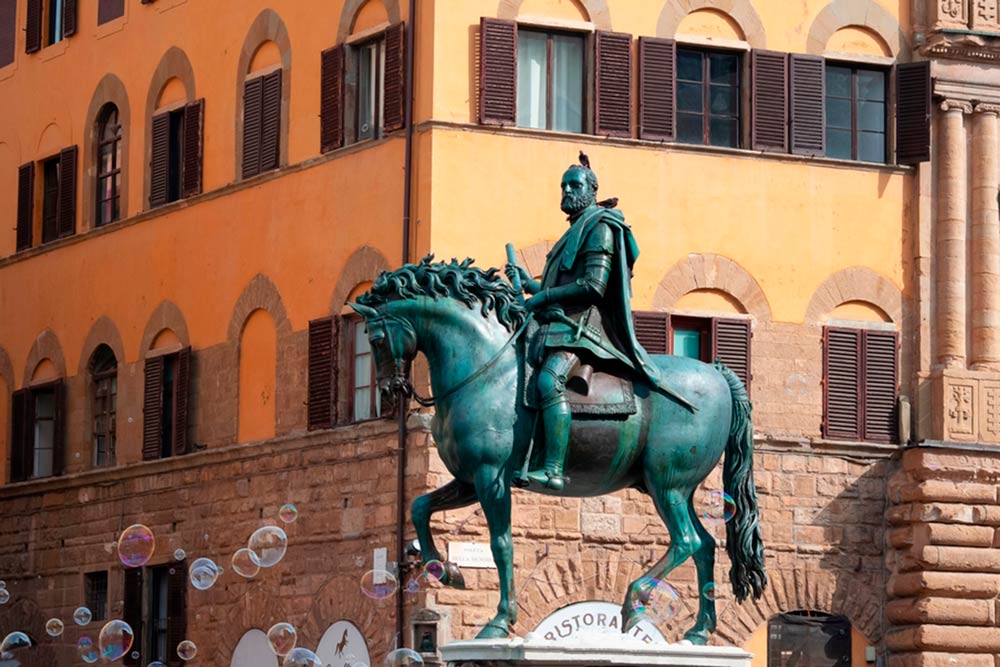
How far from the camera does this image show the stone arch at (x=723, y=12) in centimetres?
3697

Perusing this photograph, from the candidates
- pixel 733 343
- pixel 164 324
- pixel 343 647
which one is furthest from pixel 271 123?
pixel 343 647

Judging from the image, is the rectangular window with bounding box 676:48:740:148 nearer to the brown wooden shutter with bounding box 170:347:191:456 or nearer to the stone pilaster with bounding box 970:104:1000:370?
the stone pilaster with bounding box 970:104:1000:370

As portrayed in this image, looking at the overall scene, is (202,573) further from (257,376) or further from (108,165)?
(108,165)

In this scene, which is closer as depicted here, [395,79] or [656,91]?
[395,79]

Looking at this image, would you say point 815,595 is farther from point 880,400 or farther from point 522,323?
point 522,323

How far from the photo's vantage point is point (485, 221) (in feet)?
117

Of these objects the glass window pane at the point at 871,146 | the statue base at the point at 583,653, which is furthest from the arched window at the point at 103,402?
the statue base at the point at 583,653

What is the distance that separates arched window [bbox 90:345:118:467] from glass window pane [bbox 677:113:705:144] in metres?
9.89

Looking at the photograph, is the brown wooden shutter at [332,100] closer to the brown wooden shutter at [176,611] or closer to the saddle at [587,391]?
the brown wooden shutter at [176,611]

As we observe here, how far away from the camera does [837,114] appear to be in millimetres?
37906

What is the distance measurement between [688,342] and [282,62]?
6.74 meters

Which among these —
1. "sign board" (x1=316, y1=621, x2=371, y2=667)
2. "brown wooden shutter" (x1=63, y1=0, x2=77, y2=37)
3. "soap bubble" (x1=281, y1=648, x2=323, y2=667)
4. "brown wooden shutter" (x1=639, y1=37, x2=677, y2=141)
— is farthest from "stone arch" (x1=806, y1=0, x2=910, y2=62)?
"brown wooden shutter" (x1=63, y1=0, x2=77, y2=37)

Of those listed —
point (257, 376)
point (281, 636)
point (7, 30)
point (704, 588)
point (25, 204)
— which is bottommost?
point (704, 588)

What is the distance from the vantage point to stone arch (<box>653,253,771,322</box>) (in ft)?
120
